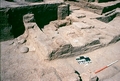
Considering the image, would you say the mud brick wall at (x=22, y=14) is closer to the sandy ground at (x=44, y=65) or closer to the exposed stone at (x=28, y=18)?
the exposed stone at (x=28, y=18)

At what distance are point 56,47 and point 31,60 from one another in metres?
1.06

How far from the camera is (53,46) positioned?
14.5 feet

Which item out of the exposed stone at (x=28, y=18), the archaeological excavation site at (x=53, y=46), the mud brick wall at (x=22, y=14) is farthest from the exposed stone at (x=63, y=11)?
the exposed stone at (x=28, y=18)

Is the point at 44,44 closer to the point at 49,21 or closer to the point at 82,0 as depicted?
the point at 49,21

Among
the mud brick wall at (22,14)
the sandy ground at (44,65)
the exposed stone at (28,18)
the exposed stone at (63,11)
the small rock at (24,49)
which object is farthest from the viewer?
the exposed stone at (63,11)

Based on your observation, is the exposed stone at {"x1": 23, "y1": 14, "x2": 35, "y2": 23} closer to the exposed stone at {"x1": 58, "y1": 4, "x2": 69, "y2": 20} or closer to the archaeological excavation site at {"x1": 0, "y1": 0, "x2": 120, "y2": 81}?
the archaeological excavation site at {"x1": 0, "y1": 0, "x2": 120, "y2": 81}

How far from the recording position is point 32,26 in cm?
574

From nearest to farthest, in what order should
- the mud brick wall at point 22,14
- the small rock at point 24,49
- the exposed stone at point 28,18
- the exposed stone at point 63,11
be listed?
1. the small rock at point 24,49
2. the mud brick wall at point 22,14
3. the exposed stone at point 28,18
4. the exposed stone at point 63,11

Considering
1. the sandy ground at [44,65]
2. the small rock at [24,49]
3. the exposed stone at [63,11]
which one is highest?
the exposed stone at [63,11]

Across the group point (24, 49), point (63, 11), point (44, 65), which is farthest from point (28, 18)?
point (44, 65)

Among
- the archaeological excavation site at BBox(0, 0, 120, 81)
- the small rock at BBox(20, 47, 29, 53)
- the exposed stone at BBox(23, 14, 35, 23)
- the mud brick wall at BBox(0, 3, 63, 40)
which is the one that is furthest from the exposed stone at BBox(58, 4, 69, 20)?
the small rock at BBox(20, 47, 29, 53)

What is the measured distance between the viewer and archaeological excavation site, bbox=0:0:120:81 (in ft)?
13.2

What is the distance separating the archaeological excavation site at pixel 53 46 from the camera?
13.2 ft

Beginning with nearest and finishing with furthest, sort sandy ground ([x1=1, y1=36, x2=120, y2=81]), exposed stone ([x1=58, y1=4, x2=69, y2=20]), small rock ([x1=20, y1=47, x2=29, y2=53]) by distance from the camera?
1. sandy ground ([x1=1, y1=36, x2=120, y2=81])
2. small rock ([x1=20, y1=47, x2=29, y2=53])
3. exposed stone ([x1=58, y1=4, x2=69, y2=20])
